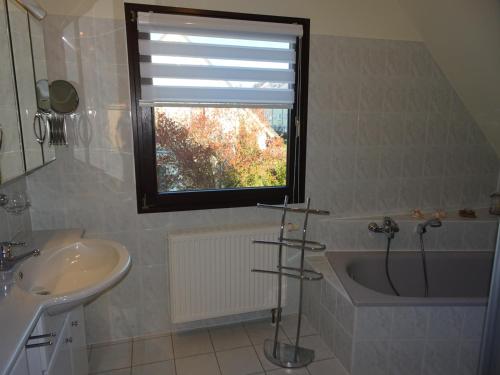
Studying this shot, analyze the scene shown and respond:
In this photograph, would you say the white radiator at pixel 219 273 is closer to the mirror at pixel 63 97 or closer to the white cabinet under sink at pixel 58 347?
the white cabinet under sink at pixel 58 347

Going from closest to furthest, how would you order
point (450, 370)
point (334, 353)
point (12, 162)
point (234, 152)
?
1. point (12, 162)
2. point (450, 370)
3. point (334, 353)
4. point (234, 152)

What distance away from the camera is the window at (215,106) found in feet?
6.79

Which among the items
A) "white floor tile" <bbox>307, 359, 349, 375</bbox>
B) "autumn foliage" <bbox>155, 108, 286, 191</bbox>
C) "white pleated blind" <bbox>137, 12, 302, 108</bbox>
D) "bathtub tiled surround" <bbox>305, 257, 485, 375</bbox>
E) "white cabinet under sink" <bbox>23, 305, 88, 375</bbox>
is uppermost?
"white pleated blind" <bbox>137, 12, 302, 108</bbox>

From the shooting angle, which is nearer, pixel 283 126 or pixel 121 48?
pixel 121 48

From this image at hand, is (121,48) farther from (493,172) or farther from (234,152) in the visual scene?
(493,172)

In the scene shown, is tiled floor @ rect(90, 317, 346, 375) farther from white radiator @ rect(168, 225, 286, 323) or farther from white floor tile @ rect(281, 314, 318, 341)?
white radiator @ rect(168, 225, 286, 323)

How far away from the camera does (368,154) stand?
2.58m

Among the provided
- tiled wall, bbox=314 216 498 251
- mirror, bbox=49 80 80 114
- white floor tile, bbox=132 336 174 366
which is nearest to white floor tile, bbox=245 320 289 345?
white floor tile, bbox=132 336 174 366

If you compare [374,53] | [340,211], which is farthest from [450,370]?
[374,53]

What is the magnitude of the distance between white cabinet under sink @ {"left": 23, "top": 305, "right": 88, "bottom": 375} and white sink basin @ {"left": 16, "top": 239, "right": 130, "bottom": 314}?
9cm

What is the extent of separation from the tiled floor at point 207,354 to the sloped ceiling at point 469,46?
2.01 metres

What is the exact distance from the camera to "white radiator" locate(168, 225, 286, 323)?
225 centimetres

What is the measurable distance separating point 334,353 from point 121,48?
2238 mm

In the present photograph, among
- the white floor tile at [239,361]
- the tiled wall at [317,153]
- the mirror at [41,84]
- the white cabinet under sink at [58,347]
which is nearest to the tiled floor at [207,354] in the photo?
the white floor tile at [239,361]
